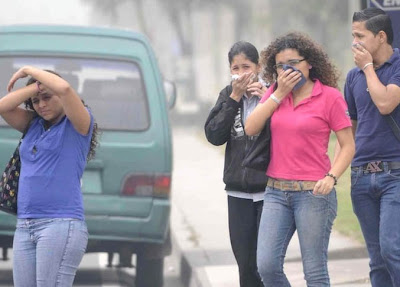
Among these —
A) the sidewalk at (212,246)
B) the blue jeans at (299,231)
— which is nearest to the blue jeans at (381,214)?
the blue jeans at (299,231)

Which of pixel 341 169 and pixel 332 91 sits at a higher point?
pixel 332 91

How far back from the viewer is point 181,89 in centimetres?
6344

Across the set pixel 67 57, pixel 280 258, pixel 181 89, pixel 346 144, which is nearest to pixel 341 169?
pixel 346 144

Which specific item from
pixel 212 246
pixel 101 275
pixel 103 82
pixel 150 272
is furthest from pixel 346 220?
pixel 103 82

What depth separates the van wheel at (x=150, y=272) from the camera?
9.64 meters

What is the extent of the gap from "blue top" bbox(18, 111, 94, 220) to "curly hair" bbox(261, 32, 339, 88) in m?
1.16

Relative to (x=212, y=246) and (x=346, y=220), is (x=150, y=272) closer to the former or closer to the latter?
(x=212, y=246)

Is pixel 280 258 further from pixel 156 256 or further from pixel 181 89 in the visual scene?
pixel 181 89

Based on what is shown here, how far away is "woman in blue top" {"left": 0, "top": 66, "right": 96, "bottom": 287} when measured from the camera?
5828 millimetres

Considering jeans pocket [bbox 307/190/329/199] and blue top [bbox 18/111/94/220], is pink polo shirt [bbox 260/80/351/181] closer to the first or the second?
jeans pocket [bbox 307/190/329/199]

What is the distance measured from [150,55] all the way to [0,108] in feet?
10.9

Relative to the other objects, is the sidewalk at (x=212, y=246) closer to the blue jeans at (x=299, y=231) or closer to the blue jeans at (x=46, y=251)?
the blue jeans at (x=299, y=231)

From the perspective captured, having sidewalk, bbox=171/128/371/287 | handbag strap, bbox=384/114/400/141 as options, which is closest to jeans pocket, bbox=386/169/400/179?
handbag strap, bbox=384/114/400/141

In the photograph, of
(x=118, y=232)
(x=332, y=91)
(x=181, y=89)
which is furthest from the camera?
(x=181, y=89)
